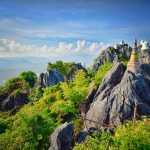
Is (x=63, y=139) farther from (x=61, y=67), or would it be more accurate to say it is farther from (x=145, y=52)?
(x=61, y=67)

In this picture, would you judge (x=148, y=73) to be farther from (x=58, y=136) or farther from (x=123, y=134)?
(x=123, y=134)

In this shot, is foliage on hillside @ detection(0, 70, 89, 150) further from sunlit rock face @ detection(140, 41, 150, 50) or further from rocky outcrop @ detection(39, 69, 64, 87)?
sunlit rock face @ detection(140, 41, 150, 50)

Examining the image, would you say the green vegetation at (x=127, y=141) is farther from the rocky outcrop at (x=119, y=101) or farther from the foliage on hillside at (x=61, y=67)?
the foliage on hillside at (x=61, y=67)

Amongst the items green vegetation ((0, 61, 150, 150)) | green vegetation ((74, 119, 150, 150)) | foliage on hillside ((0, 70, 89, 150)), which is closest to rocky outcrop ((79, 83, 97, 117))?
green vegetation ((0, 61, 150, 150))

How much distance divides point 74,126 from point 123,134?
91.1ft

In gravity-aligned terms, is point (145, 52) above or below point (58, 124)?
above

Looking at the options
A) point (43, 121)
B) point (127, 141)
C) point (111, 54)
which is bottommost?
point (43, 121)

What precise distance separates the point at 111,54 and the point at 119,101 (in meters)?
89.3

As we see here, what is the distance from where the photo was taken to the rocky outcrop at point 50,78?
564ft

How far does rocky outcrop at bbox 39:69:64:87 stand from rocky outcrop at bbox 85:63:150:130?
70747mm

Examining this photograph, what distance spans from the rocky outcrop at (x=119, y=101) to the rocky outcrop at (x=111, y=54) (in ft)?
253

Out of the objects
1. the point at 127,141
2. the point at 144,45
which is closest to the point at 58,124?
the point at 127,141

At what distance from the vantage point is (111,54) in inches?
7200

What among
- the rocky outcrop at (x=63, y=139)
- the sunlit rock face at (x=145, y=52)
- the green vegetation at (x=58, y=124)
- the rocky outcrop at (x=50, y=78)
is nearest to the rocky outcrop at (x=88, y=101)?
the green vegetation at (x=58, y=124)
